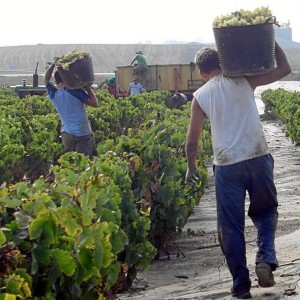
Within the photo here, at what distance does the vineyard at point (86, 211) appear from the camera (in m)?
4.07

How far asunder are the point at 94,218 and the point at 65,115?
5.36m

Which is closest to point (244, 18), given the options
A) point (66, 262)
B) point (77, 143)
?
point (66, 262)

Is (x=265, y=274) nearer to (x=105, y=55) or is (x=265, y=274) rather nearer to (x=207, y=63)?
(x=207, y=63)

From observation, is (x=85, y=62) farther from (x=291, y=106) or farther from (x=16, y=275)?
(x=291, y=106)

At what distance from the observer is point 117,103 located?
18.8m

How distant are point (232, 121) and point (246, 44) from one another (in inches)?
22.1

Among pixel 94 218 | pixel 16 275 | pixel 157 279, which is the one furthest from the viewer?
Result: pixel 157 279

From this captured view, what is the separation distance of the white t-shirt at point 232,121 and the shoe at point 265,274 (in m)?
0.71

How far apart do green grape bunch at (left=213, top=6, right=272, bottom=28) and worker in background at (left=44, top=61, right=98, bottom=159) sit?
3.43m

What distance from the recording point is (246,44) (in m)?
6.44

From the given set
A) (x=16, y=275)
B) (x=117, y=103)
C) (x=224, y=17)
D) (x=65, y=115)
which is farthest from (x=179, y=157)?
(x=117, y=103)

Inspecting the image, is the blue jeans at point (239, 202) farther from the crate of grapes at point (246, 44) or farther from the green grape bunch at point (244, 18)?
the green grape bunch at point (244, 18)

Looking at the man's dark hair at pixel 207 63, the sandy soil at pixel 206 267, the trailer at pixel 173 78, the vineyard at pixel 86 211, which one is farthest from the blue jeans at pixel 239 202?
the trailer at pixel 173 78

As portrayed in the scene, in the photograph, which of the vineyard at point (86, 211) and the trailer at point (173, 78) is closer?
the vineyard at point (86, 211)
